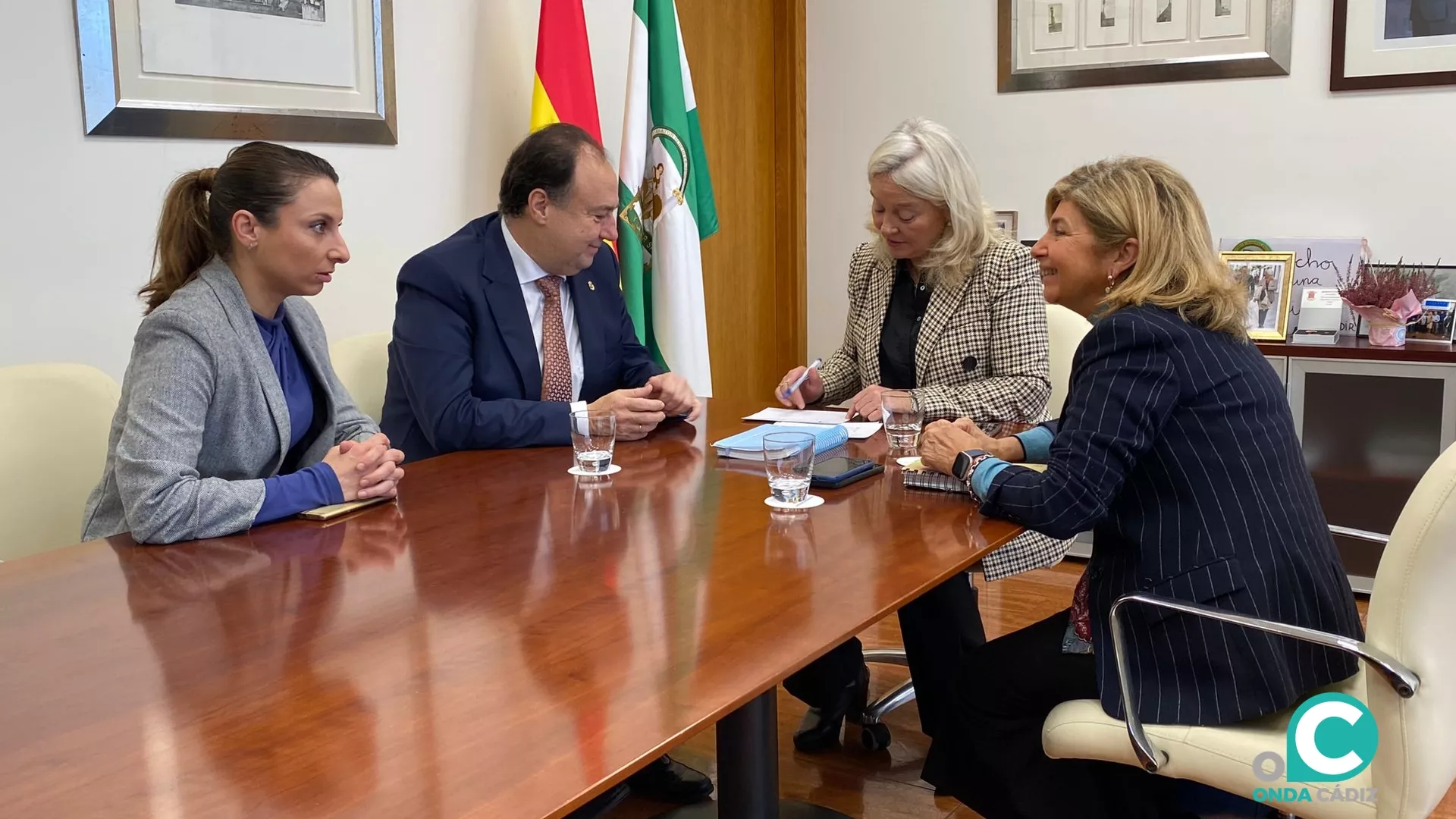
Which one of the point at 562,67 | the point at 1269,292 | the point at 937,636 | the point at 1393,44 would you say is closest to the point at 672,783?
the point at 937,636

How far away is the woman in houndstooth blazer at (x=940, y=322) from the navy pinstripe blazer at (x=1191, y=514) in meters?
0.78

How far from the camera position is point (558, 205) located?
99.7 inches

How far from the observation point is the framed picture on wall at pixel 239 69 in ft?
8.75

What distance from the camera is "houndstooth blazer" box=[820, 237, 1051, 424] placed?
2621 millimetres

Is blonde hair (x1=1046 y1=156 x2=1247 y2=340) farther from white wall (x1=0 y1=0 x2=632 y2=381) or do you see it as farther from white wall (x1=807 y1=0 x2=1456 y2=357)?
white wall (x1=807 y1=0 x2=1456 y2=357)

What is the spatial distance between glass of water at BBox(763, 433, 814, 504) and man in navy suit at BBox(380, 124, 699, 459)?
1.81 ft

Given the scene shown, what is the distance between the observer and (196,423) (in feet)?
6.11

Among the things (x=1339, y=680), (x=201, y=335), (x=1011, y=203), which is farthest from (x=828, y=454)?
(x=1011, y=203)

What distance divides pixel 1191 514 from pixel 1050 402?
1153 millimetres

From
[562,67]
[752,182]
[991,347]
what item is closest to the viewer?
[991,347]

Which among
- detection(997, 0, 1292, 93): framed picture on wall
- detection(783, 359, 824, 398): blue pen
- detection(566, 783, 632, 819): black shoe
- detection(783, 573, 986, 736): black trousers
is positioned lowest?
detection(566, 783, 632, 819): black shoe

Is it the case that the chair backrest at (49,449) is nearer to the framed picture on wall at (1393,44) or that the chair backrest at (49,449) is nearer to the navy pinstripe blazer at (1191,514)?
the navy pinstripe blazer at (1191,514)

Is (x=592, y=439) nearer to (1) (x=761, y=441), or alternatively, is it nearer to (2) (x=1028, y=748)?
(1) (x=761, y=441)

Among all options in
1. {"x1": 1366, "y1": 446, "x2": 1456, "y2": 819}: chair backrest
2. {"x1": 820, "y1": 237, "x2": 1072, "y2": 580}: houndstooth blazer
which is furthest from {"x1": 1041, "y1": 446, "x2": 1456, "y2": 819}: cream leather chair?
{"x1": 820, "y1": 237, "x2": 1072, "y2": 580}: houndstooth blazer
